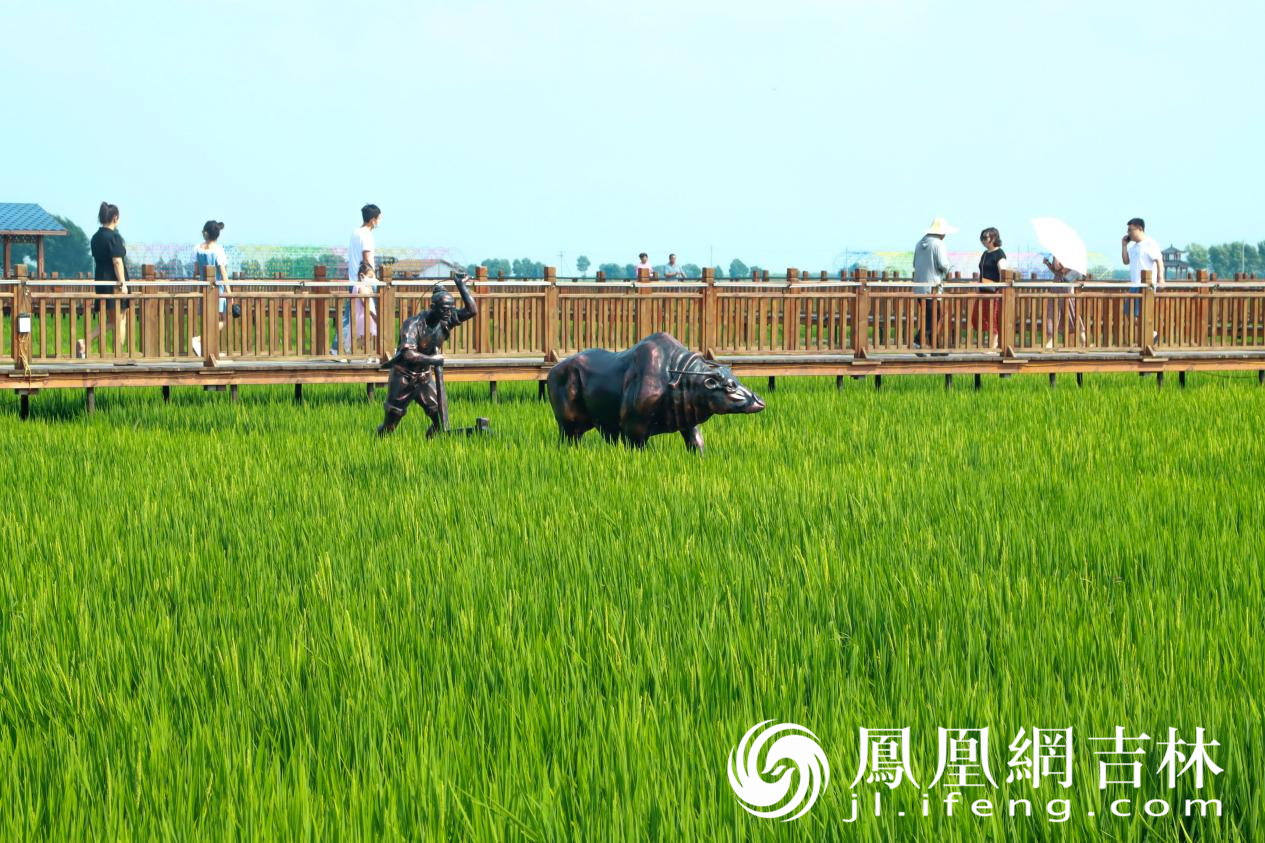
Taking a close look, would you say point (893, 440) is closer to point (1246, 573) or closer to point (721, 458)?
point (721, 458)

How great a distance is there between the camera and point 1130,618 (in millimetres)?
5281

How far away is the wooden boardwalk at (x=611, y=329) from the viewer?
1490cm

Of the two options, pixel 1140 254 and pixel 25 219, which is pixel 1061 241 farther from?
pixel 25 219

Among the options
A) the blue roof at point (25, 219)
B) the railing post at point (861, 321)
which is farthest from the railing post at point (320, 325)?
the blue roof at point (25, 219)

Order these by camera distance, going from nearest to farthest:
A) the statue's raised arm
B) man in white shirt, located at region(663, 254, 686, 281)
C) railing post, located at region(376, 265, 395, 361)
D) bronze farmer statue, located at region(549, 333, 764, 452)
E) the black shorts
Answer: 1. bronze farmer statue, located at region(549, 333, 764, 452)
2. the statue's raised arm
3. the black shorts
4. railing post, located at region(376, 265, 395, 361)
5. man in white shirt, located at region(663, 254, 686, 281)

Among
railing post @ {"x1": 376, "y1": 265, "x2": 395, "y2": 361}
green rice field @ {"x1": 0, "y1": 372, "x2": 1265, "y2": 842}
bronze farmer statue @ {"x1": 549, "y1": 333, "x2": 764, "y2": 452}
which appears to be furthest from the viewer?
railing post @ {"x1": 376, "y1": 265, "x2": 395, "y2": 361}

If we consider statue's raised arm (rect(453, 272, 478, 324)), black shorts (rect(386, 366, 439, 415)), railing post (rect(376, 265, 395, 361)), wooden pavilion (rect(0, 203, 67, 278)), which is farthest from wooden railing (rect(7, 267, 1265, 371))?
wooden pavilion (rect(0, 203, 67, 278))

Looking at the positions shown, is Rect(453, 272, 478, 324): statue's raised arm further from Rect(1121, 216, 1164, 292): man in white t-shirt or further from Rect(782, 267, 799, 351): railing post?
Rect(1121, 216, 1164, 292): man in white t-shirt

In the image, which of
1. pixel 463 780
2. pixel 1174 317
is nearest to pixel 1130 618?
pixel 463 780

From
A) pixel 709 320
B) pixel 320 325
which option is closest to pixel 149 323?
pixel 320 325

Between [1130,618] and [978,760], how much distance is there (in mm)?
1735

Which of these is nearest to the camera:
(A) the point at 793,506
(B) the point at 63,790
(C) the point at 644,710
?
(B) the point at 63,790

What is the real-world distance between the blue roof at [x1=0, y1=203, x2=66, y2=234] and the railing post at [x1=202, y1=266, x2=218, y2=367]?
3086cm

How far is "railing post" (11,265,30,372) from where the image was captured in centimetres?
1426
